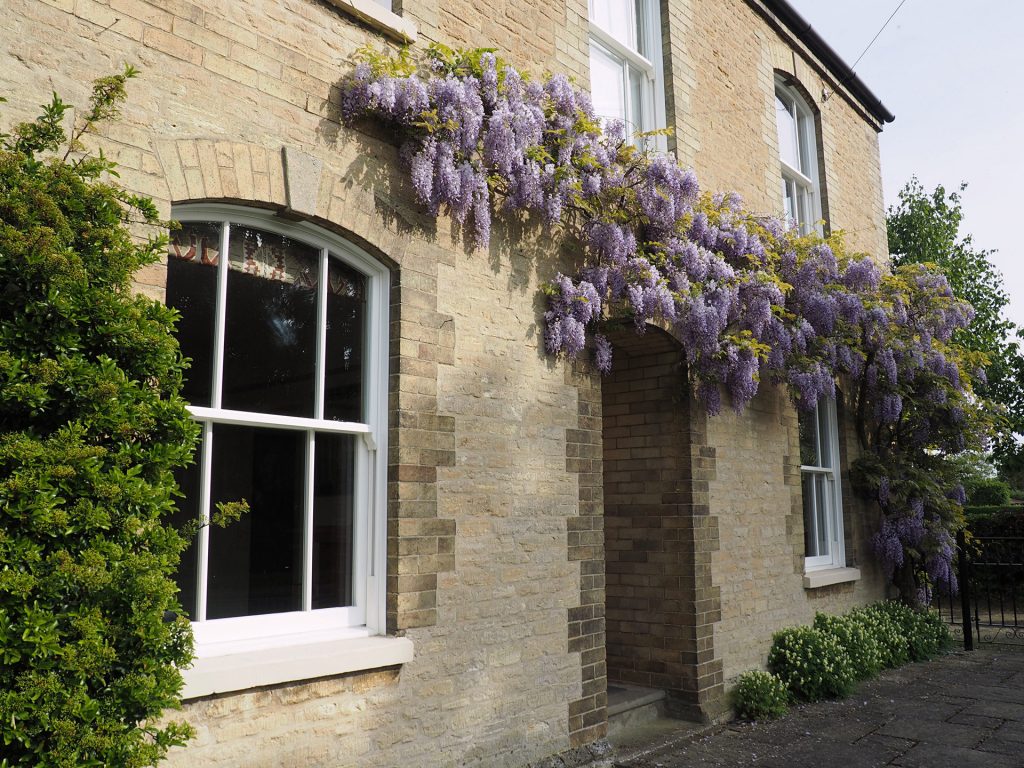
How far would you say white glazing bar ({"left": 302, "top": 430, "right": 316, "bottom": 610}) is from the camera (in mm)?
4012

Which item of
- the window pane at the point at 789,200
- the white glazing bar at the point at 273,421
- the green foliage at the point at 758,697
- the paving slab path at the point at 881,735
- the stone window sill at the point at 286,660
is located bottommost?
the paving slab path at the point at 881,735

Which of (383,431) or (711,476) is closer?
(383,431)

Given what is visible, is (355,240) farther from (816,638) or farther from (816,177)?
(816,177)

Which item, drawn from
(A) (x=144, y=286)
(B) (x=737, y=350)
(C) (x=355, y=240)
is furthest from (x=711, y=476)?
(A) (x=144, y=286)

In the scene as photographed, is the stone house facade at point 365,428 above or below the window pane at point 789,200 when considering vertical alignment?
below

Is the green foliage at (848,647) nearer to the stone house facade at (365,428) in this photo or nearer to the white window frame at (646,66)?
the stone house facade at (365,428)

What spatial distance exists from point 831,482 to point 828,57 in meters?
5.23

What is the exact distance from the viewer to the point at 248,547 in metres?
3.79

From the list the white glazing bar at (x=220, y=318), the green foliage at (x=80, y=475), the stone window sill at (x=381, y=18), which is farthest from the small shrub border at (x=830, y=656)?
the stone window sill at (x=381, y=18)

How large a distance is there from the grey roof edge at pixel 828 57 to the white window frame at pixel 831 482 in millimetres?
4236

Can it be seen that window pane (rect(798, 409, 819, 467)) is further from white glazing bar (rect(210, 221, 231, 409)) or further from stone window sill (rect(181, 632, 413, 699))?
white glazing bar (rect(210, 221, 231, 409))

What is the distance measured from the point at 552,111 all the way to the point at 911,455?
22.1 feet

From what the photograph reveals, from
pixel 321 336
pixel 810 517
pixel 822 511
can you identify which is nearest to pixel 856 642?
pixel 810 517

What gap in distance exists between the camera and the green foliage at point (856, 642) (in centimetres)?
767
